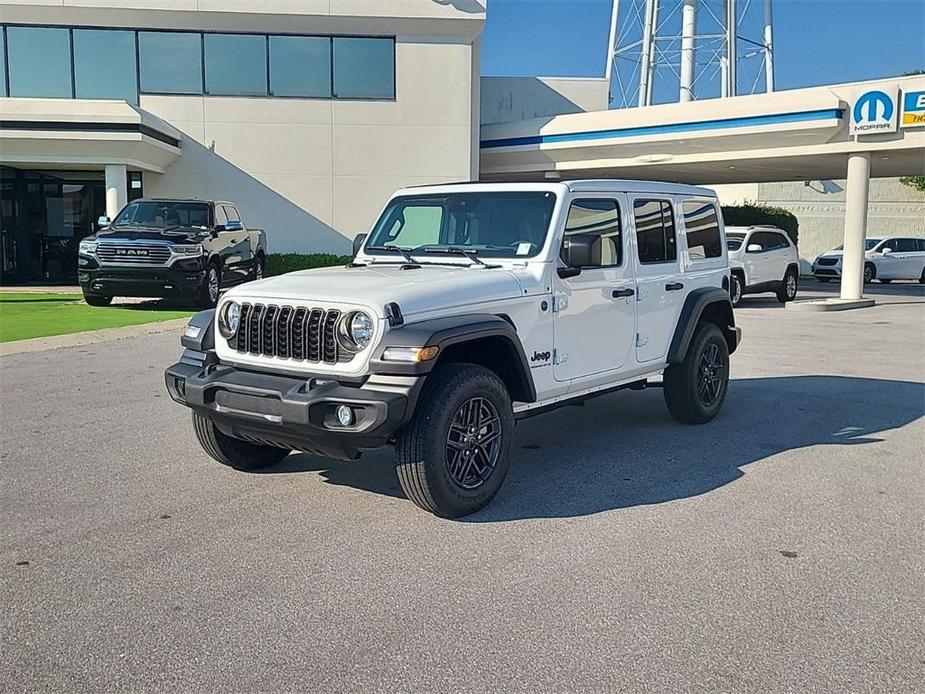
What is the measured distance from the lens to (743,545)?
188 inches

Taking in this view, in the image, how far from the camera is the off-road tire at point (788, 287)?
20578 mm

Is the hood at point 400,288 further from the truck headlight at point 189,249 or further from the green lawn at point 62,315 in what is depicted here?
the truck headlight at point 189,249

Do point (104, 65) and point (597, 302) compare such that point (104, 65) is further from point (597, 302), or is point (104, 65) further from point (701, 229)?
point (597, 302)

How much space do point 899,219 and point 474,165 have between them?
24998 millimetres

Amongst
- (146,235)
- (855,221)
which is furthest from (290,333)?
(855,221)

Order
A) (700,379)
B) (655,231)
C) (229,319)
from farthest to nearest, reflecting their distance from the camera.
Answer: (700,379)
(655,231)
(229,319)

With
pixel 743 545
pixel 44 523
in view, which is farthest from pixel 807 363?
pixel 44 523

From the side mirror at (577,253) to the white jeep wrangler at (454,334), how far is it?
0.05ft

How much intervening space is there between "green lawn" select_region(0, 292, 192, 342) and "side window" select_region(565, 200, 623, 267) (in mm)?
9145

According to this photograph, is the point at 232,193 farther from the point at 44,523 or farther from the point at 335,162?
the point at 44,523

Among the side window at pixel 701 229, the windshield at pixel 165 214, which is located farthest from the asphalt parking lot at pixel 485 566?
the windshield at pixel 165 214

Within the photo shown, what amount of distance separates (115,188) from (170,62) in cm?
493

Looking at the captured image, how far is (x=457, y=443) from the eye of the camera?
5035 mm

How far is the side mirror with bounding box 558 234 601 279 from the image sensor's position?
564 centimetres
